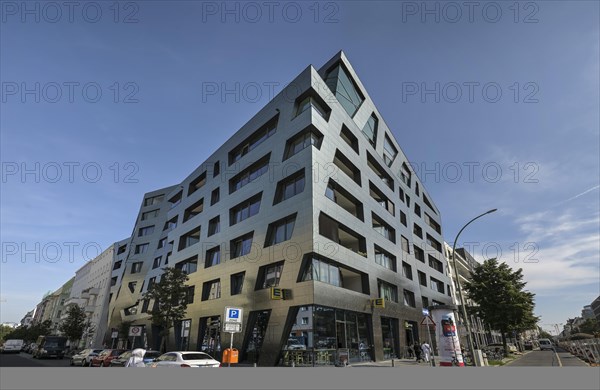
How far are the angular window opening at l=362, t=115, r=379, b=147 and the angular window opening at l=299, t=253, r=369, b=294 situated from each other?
1611 cm

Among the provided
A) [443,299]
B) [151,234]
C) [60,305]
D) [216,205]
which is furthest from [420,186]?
[60,305]

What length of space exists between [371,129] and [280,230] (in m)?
19.8

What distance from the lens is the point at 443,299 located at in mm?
52875

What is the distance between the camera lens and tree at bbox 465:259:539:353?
40438 millimetres

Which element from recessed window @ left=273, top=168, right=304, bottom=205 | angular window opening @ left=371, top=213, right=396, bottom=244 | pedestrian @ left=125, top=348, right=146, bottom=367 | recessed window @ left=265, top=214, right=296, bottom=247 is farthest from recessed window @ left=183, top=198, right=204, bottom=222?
pedestrian @ left=125, top=348, right=146, bottom=367

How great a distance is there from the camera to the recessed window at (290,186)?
2783cm

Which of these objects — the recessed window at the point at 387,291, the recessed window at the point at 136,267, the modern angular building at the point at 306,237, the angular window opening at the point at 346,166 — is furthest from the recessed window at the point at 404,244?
the recessed window at the point at 136,267

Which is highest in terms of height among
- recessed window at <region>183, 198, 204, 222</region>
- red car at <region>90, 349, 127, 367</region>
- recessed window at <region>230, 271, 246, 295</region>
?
recessed window at <region>183, 198, 204, 222</region>

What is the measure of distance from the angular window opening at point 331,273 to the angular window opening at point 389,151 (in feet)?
60.1

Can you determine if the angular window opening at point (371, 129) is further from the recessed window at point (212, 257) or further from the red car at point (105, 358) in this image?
the red car at point (105, 358)

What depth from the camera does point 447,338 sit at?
65.6 feet

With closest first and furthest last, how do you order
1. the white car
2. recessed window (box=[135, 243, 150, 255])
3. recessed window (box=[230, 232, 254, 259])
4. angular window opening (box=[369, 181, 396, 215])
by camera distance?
the white car → recessed window (box=[230, 232, 254, 259]) → angular window opening (box=[369, 181, 396, 215]) → recessed window (box=[135, 243, 150, 255])

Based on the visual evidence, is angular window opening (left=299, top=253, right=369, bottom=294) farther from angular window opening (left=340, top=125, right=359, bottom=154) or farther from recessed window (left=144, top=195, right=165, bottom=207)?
recessed window (left=144, top=195, right=165, bottom=207)

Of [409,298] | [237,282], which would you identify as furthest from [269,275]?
[409,298]
